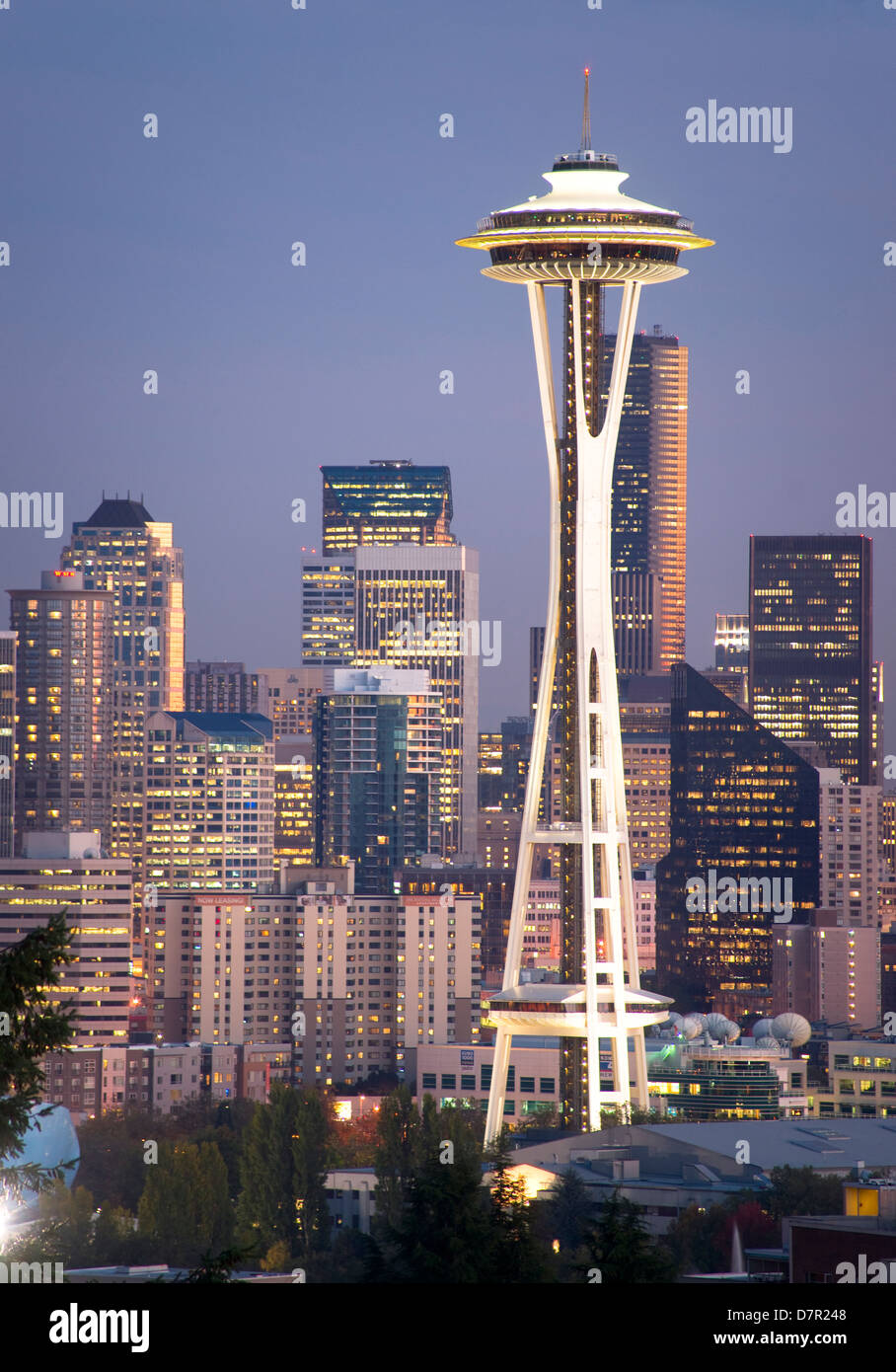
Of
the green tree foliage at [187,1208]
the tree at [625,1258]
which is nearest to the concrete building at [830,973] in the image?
the green tree foliage at [187,1208]

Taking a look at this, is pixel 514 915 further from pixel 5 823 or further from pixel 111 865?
pixel 5 823

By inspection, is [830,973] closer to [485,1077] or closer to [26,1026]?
[485,1077]

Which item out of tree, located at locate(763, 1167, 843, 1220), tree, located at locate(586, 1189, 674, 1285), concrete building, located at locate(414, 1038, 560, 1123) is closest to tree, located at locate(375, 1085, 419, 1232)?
tree, located at locate(763, 1167, 843, 1220)

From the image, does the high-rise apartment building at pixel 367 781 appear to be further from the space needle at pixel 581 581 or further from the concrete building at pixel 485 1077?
Result: the space needle at pixel 581 581

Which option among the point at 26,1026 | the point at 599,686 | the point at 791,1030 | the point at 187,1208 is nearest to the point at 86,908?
the point at 791,1030
